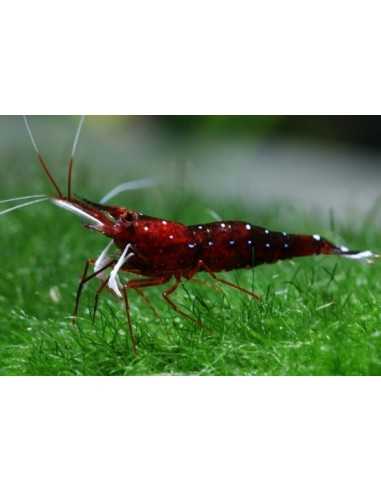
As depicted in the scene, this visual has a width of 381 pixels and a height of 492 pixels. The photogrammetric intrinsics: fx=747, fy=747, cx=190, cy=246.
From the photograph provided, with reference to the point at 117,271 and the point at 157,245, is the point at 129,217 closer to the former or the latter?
the point at 157,245

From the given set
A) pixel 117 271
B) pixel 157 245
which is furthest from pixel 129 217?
pixel 117 271

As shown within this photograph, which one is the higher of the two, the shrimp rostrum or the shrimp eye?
the shrimp eye

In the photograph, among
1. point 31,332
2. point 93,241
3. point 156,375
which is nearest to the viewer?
point 156,375

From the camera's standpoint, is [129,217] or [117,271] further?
[129,217]

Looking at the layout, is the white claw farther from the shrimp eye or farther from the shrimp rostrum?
the shrimp eye

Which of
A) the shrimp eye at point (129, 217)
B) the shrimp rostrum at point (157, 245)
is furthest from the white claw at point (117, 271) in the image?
the shrimp eye at point (129, 217)

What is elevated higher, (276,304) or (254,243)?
(254,243)

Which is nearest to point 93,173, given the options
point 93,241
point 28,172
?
point 28,172

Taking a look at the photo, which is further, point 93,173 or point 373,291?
point 93,173

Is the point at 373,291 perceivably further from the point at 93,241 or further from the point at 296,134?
the point at 296,134

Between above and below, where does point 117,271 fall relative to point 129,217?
below

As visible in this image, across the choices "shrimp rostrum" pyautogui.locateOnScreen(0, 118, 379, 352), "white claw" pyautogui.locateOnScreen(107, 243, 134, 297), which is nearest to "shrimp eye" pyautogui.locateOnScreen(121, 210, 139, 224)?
"shrimp rostrum" pyautogui.locateOnScreen(0, 118, 379, 352)
